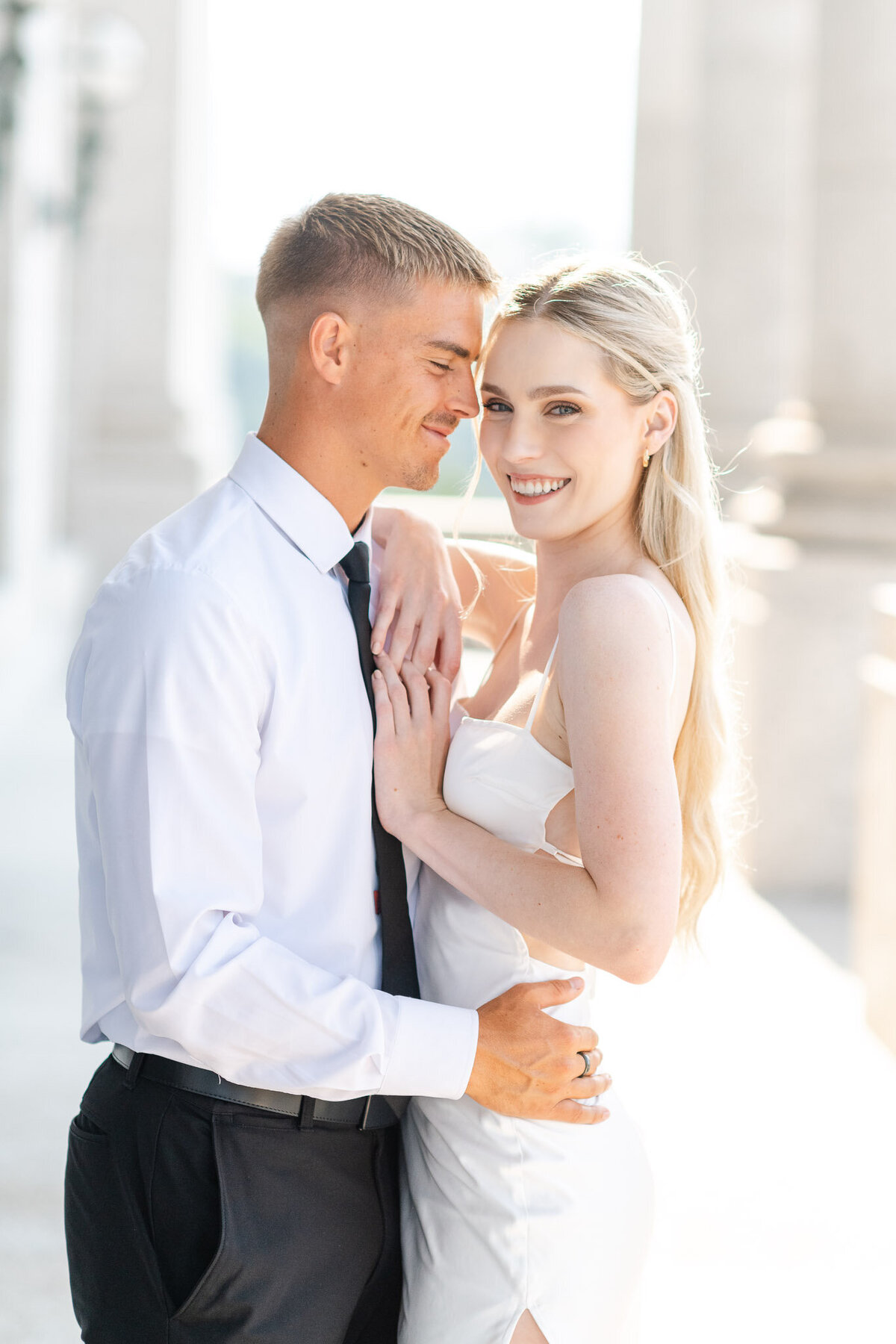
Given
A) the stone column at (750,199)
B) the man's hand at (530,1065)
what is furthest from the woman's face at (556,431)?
the stone column at (750,199)

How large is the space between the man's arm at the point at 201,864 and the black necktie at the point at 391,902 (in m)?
0.18

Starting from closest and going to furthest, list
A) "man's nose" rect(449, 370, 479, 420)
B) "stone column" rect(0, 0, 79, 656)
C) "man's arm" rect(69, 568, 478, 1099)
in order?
"man's arm" rect(69, 568, 478, 1099), "man's nose" rect(449, 370, 479, 420), "stone column" rect(0, 0, 79, 656)

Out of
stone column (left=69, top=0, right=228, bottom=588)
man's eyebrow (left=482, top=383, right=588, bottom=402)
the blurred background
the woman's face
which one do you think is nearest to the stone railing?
the blurred background

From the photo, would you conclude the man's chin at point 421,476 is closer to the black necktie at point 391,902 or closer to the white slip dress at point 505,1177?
the black necktie at point 391,902

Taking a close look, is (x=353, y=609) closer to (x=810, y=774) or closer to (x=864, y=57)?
(x=810, y=774)

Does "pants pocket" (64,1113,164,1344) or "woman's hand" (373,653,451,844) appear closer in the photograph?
"pants pocket" (64,1113,164,1344)

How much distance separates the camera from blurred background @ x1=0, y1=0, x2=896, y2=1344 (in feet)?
12.5

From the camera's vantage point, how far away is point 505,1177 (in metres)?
1.91

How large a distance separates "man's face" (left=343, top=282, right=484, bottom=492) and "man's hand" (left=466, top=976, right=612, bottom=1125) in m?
0.79

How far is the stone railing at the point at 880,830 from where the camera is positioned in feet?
15.6

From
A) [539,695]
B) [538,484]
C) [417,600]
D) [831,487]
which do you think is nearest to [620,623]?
[539,695]

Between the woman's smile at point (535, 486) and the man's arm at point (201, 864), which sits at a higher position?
the woman's smile at point (535, 486)

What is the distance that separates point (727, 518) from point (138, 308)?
6.21 m

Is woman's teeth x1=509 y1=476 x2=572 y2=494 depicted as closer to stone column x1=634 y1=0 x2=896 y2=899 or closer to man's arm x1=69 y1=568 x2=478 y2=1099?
man's arm x1=69 y1=568 x2=478 y2=1099
